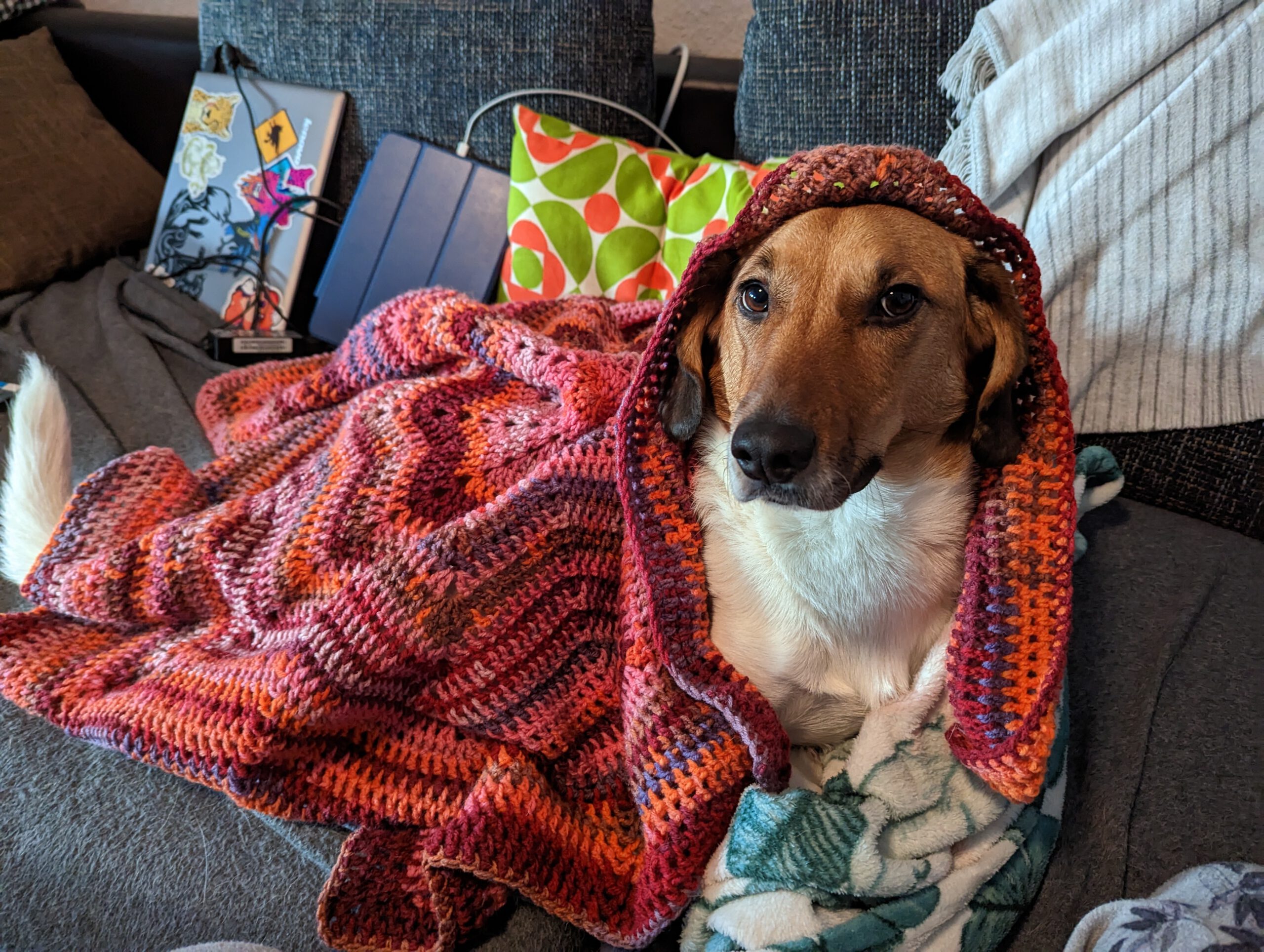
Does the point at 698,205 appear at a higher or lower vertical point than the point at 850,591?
higher

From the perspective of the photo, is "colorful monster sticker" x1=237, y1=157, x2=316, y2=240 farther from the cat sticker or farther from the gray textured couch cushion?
the gray textured couch cushion

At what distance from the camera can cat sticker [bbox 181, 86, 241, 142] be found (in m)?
2.05

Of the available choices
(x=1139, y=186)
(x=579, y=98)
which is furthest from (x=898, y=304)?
(x=579, y=98)

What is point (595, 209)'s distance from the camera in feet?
5.73

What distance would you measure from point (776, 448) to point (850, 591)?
0.26 metres

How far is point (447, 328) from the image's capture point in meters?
1.29

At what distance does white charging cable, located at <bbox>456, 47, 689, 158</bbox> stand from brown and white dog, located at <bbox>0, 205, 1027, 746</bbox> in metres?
0.95

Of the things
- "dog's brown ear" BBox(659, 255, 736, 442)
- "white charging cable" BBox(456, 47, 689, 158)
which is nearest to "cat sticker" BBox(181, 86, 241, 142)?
"white charging cable" BBox(456, 47, 689, 158)

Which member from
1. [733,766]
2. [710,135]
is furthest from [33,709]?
[710,135]

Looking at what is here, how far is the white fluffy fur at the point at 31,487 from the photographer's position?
50.4 inches

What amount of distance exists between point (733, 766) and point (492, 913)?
0.35m

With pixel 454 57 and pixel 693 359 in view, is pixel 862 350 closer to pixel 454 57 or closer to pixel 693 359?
pixel 693 359

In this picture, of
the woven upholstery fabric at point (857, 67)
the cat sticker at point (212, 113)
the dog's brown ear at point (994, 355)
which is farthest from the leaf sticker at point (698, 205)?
the cat sticker at point (212, 113)

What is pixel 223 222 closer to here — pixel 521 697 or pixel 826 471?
pixel 521 697
